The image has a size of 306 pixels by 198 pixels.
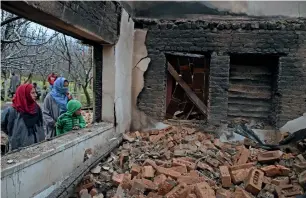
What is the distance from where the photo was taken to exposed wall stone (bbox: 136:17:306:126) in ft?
17.4

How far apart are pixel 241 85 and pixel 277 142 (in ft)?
4.03

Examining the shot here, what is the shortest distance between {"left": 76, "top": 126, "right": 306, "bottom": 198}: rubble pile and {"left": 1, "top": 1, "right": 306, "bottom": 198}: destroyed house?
1.42 ft

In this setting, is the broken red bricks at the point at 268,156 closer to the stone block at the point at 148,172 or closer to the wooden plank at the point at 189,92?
the stone block at the point at 148,172

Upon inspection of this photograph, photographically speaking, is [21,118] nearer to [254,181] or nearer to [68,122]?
[68,122]

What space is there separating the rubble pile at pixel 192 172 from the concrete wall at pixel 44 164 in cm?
27

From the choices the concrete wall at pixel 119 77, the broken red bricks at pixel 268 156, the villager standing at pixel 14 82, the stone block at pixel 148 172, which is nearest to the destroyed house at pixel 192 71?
the concrete wall at pixel 119 77

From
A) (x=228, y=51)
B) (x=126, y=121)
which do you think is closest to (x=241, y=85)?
(x=228, y=51)

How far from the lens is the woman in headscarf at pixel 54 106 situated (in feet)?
14.5

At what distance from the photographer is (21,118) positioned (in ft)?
11.3

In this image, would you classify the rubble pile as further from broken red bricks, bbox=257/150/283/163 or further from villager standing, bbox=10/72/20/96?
villager standing, bbox=10/72/20/96


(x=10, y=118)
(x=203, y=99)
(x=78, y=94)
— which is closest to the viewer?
(x=10, y=118)

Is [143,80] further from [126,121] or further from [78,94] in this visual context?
[78,94]

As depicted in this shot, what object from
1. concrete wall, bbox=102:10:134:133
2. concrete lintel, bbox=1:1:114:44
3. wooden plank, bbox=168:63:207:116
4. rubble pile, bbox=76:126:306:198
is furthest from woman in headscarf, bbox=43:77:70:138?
wooden plank, bbox=168:63:207:116

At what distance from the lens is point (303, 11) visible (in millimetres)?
5371
